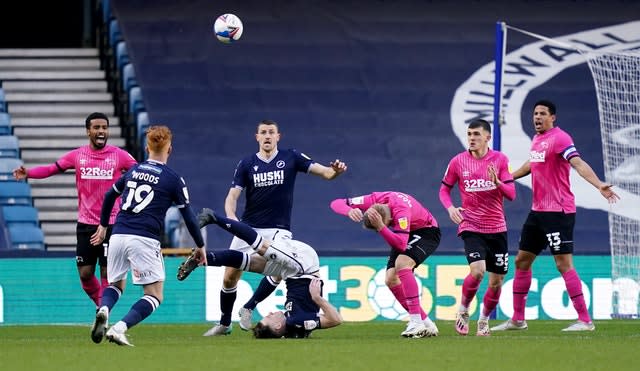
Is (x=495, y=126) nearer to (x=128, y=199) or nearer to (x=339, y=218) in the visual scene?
(x=339, y=218)

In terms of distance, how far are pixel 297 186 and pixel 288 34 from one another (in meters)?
2.87

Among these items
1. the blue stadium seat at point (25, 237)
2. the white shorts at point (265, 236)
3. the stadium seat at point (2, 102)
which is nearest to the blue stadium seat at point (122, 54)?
the stadium seat at point (2, 102)

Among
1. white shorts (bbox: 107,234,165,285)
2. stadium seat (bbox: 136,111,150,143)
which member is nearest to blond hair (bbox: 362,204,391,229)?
white shorts (bbox: 107,234,165,285)

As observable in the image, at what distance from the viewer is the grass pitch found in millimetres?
8484

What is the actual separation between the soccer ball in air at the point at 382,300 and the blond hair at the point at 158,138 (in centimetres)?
631

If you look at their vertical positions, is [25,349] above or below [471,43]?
below

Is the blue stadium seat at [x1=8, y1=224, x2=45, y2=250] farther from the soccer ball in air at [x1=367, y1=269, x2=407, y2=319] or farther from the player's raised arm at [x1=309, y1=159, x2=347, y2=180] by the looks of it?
the player's raised arm at [x1=309, y1=159, x2=347, y2=180]

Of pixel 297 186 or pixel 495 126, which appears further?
pixel 297 186

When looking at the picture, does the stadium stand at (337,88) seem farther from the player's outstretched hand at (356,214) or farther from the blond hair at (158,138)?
the blond hair at (158,138)

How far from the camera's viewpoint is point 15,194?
1820 cm

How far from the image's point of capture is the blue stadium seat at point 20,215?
1767cm

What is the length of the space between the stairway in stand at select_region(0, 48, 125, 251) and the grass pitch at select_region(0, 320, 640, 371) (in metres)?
7.27

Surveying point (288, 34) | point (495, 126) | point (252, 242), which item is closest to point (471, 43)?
point (288, 34)

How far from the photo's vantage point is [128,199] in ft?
33.8
